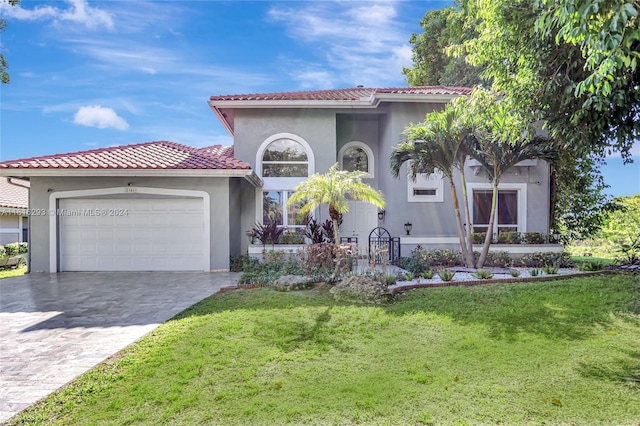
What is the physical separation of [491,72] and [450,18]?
1892cm

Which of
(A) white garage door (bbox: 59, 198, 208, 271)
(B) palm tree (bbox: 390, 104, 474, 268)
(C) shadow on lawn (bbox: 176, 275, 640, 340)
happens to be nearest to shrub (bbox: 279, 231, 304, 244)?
(A) white garage door (bbox: 59, 198, 208, 271)

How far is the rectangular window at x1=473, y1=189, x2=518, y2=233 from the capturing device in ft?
52.0

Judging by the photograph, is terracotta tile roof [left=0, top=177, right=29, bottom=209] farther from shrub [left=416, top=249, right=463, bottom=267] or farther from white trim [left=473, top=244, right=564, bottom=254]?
white trim [left=473, top=244, right=564, bottom=254]

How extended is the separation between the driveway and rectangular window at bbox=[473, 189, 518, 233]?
34.8 feet

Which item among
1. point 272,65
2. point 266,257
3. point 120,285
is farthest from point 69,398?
point 272,65

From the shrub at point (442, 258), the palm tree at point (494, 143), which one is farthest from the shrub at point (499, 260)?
the palm tree at point (494, 143)

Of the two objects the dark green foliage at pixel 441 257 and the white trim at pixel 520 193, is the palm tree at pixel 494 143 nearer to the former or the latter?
the dark green foliage at pixel 441 257

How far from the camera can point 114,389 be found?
432 cm

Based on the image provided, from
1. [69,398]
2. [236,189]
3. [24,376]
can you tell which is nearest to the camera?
[69,398]

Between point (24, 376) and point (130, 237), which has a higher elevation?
point (130, 237)

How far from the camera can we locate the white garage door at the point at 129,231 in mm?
13828

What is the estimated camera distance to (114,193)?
1377cm

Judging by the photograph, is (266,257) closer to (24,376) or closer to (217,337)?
(217,337)

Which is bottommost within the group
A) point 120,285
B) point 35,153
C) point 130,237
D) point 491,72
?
point 120,285
